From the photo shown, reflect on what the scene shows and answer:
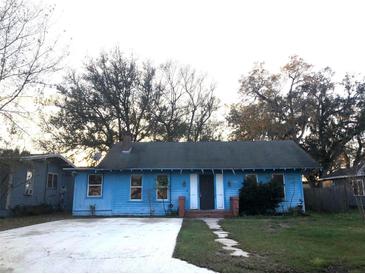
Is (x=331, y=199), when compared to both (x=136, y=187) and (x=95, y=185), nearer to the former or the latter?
(x=136, y=187)

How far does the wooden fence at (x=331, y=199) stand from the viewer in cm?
1975

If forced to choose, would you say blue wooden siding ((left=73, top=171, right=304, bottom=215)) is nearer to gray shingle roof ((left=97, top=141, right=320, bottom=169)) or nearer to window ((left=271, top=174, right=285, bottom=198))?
window ((left=271, top=174, right=285, bottom=198))

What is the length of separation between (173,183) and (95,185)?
4339 mm

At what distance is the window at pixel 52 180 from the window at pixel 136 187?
239 inches

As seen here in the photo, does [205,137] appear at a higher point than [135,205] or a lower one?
higher

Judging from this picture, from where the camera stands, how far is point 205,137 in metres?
35.9

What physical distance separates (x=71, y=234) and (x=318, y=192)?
51.2ft

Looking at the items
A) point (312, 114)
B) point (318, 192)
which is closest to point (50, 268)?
point (318, 192)

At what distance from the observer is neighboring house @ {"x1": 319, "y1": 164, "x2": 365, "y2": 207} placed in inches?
720

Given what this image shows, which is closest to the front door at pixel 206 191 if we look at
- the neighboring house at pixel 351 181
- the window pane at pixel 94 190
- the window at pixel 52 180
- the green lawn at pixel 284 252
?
the window pane at pixel 94 190

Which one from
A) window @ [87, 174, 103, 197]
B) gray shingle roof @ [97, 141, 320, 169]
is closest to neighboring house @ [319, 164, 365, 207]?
gray shingle roof @ [97, 141, 320, 169]

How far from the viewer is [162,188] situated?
19.7 m

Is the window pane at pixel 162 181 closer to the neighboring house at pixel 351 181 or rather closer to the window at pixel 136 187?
the window at pixel 136 187

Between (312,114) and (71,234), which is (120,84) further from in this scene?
(71,234)
